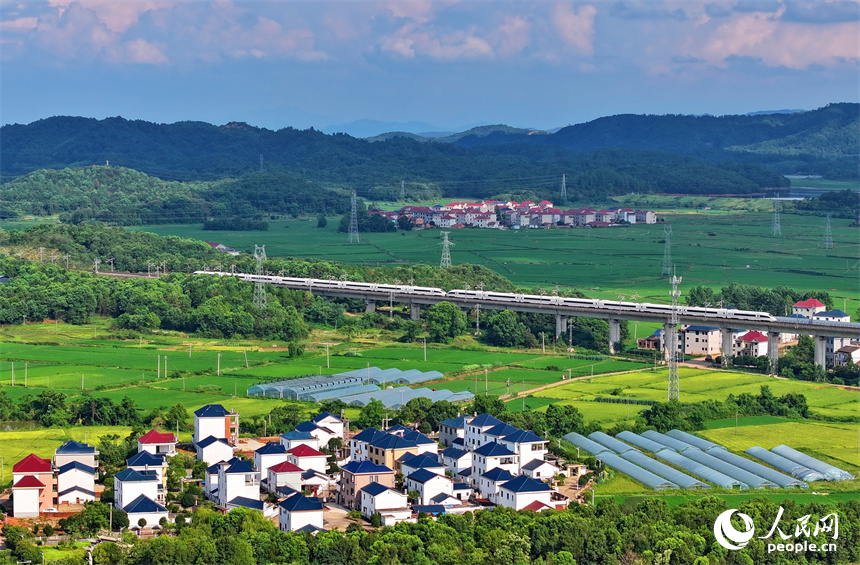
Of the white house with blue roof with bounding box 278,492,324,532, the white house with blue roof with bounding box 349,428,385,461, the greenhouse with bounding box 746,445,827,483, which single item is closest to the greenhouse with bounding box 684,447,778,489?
the greenhouse with bounding box 746,445,827,483

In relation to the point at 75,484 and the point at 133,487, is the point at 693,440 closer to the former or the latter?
the point at 133,487

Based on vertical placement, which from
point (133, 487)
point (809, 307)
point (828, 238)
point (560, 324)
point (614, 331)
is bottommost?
point (133, 487)

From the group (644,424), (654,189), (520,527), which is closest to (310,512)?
(520,527)

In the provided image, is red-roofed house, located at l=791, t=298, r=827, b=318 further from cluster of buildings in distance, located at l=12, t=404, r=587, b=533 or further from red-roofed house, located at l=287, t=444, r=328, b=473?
red-roofed house, located at l=287, t=444, r=328, b=473

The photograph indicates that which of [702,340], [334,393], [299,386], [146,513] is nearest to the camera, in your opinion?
[146,513]

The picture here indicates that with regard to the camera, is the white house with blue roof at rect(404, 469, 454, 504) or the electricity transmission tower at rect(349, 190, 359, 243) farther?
the electricity transmission tower at rect(349, 190, 359, 243)

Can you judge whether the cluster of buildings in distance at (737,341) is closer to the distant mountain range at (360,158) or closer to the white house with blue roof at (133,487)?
the white house with blue roof at (133,487)

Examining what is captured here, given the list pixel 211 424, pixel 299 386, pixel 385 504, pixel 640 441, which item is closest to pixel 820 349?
pixel 640 441
